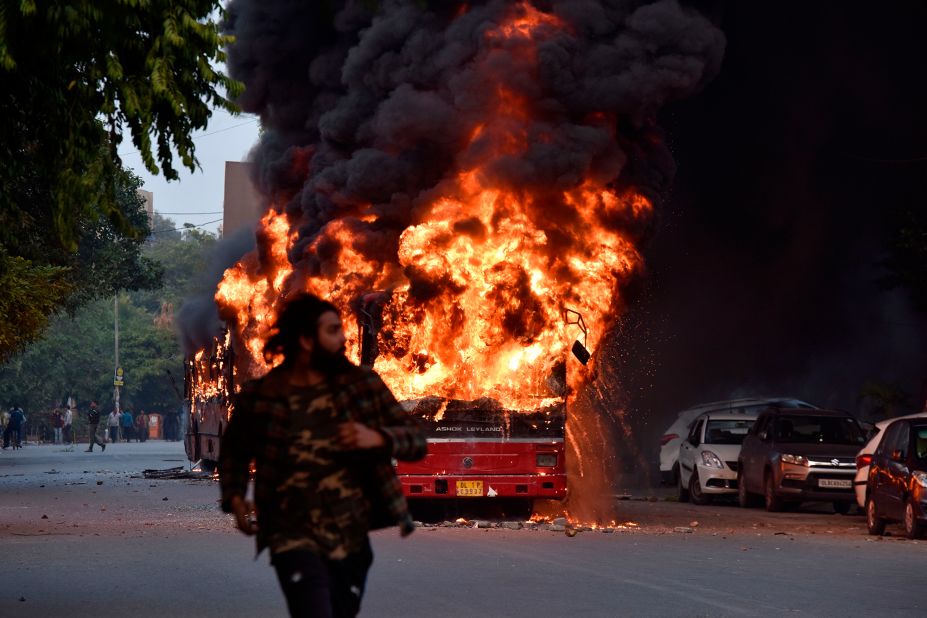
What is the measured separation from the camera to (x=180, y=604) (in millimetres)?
10711

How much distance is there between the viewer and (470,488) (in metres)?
17.9

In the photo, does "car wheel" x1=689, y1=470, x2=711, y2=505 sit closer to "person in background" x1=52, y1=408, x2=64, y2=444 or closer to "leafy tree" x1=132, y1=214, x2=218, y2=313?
"person in background" x1=52, y1=408, x2=64, y2=444

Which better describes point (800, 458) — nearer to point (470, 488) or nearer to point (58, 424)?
point (470, 488)

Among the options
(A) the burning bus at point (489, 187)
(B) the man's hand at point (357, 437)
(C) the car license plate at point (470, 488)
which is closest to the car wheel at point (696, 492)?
(A) the burning bus at point (489, 187)

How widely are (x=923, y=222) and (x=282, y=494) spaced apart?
2351cm

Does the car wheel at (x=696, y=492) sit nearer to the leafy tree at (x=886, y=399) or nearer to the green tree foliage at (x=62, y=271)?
the leafy tree at (x=886, y=399)

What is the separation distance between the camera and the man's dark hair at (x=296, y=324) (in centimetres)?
607

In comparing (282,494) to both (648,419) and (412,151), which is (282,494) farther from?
(648,419)

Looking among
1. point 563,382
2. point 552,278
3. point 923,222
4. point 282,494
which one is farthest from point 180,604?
point 923,222

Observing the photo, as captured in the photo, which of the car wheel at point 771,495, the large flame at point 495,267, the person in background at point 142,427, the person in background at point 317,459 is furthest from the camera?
the person in background at point 142,427

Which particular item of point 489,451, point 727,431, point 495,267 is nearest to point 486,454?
point 489,451

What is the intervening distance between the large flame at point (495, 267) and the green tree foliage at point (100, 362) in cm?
5183

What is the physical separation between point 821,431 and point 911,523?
7.20m

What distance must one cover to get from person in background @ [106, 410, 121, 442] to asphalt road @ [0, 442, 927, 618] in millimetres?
50747
